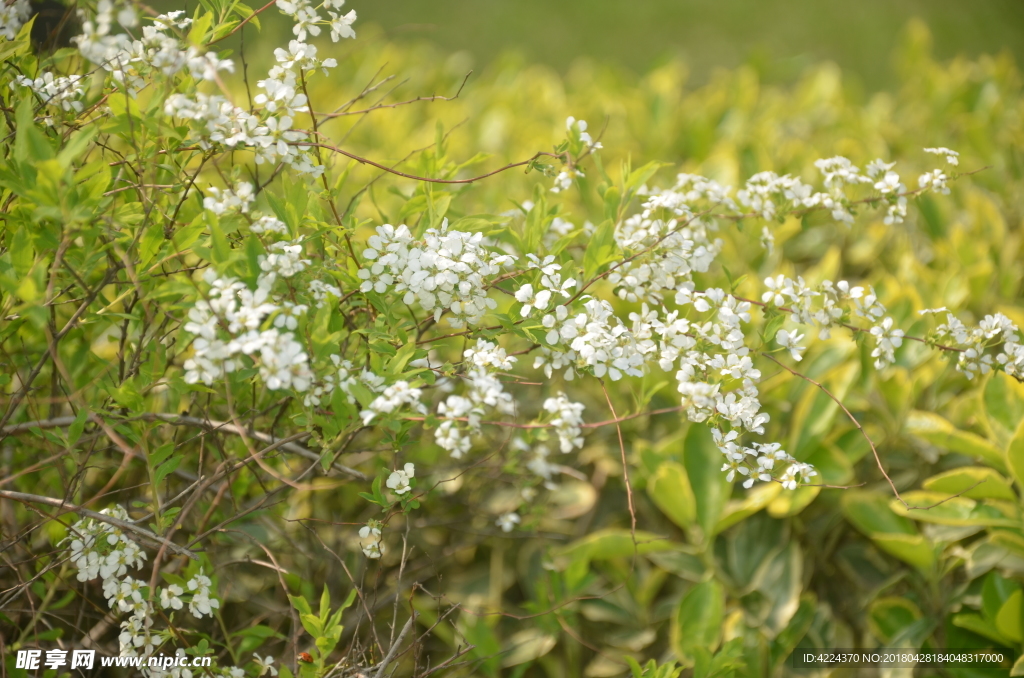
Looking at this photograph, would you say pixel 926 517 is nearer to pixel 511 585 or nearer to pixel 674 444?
pixel 674 444

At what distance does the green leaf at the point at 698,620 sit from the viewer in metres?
1.51

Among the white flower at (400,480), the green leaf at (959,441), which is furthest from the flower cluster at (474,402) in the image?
the green leaf at (959,441)

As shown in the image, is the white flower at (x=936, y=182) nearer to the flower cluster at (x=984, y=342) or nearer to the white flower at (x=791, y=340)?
the flower cluster at (x=984, y=342)

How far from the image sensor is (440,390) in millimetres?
1636

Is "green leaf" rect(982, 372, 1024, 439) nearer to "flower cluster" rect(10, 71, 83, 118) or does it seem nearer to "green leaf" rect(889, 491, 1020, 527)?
"green leaf" rect(889, 491, 1020, 527)

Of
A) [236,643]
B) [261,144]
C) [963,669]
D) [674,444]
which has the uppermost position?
[261,144]

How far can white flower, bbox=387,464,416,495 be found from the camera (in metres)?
1.07

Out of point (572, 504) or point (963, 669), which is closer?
point (963, 669)

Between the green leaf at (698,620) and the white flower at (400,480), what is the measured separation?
76 centimetres

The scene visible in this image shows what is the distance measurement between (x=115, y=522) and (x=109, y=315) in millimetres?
306

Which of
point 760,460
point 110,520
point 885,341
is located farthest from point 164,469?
point 885,341

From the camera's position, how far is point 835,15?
20.9 ft

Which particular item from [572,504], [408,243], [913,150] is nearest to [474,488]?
[572,504]

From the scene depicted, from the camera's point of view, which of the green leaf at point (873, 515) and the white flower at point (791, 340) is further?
the green leaf at point (873, 515)
